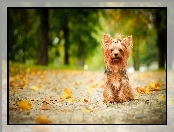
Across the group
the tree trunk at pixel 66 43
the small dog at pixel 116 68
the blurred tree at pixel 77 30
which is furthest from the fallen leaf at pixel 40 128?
the tree trunk at pixel 66 43

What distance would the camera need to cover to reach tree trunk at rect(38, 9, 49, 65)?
30.8ft

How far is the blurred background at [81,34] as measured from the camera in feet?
29.3

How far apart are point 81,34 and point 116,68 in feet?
14.2

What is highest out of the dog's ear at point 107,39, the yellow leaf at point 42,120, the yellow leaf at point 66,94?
the dog's ear at point 107,39

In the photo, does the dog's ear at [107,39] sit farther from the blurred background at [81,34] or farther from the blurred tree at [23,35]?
the blurred tree at [23,35]

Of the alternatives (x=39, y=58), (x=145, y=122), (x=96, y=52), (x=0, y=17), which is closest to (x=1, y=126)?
(x=0, y=17)

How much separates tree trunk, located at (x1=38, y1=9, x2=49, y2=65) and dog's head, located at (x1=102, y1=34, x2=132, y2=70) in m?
3.66

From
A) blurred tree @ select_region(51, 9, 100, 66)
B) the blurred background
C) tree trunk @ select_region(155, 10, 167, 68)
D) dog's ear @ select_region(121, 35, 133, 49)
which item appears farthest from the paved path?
blurred tree @ select_region(51, 9, 100, 66)

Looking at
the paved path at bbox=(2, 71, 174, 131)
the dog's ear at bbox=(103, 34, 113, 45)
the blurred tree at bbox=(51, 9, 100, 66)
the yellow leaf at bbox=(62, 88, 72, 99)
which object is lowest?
the paved path at bbox=(2, 71, 174, 131)

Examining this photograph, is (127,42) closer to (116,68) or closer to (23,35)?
(116,68)

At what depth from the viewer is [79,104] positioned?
651cm

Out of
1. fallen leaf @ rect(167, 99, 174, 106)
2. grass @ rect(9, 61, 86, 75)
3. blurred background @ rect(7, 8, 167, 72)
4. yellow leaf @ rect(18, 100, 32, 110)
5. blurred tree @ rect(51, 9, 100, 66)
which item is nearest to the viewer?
yellow leaf @ rect(18, 100, 32, 110)

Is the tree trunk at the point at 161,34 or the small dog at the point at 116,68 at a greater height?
the tree trunk at the point at 161,34

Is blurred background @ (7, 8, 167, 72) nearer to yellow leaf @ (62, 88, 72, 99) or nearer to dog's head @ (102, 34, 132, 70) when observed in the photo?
yellow leaf @ (62, 88, 72, 99)
